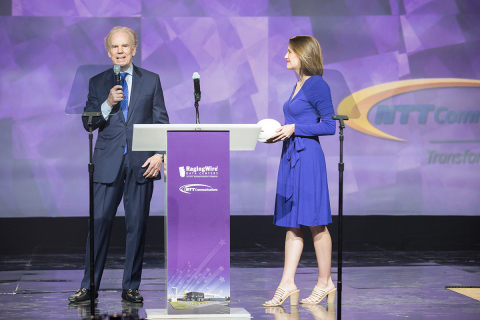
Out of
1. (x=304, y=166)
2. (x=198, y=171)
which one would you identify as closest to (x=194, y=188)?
(x=198, y=171)

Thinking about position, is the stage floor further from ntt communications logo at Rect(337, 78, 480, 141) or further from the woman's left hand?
ntt communications logo at Rect(337, 78, 480, 141)

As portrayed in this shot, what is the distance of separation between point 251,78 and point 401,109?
5.62 ft

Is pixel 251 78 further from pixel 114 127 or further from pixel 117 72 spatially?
pixel 117 72

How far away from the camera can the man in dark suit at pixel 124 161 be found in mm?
3570

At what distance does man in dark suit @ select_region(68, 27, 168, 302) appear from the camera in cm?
357

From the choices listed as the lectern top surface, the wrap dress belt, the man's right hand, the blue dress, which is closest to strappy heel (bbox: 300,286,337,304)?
the blue dress

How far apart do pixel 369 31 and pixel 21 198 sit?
4143 mm

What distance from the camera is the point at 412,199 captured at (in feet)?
21.0

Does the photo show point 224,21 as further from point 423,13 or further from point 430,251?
point 430,251

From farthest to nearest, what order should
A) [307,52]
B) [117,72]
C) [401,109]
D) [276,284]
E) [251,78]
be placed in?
[401,109] < [251,78] < [276,284] < [307,52] < [117,72]

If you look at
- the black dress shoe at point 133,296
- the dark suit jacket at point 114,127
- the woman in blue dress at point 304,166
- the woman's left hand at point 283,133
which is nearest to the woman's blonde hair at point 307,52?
the woman in blue dress at point 304,166

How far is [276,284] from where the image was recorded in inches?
173

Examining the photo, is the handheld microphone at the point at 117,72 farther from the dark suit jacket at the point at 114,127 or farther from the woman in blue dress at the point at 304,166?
the woman in blue dress at the point at 304,166

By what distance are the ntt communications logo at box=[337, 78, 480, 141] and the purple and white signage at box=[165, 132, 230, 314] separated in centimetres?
356
